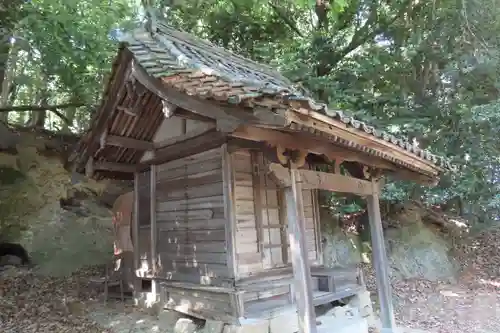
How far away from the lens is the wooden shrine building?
4027 millimetres

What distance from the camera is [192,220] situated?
5914 millimetres

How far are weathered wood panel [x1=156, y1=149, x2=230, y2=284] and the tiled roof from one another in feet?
4.88

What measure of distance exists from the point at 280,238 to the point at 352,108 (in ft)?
13.7

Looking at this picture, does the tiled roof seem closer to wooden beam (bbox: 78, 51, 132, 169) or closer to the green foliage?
wooden beam (bbox: 78, 51, 132, 169)

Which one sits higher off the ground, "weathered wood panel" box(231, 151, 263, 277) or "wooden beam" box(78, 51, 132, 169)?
"wooden beam" box(78, 51, 132, 169)

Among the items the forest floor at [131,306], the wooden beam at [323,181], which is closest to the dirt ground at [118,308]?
the forest floor at [131,306]

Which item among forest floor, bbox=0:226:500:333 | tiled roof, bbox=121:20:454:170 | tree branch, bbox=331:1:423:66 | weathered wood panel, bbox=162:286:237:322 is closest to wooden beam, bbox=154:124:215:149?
tiled roof, bbox=121:20:454:170

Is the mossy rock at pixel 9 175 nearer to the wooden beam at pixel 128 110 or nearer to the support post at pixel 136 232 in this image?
the support post at pixel 136 232

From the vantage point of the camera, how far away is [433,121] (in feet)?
30.8

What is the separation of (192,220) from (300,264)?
2244mm

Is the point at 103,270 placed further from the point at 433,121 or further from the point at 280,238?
the point at 433,121

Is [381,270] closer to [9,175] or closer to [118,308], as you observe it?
[118,308]

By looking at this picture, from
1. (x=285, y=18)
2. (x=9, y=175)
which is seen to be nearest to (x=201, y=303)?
(x=9, y=175)

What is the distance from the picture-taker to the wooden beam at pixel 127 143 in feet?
19.9
